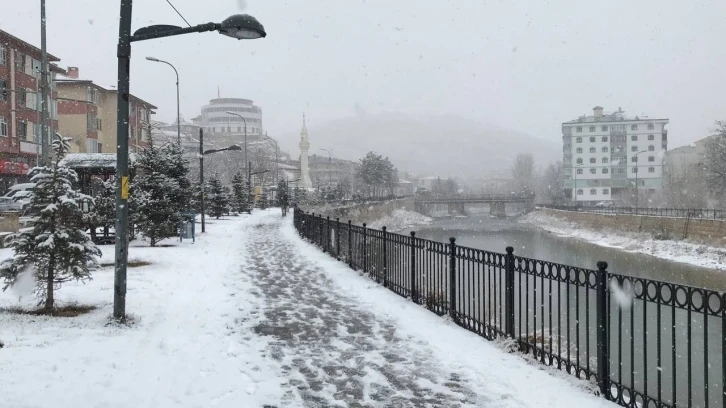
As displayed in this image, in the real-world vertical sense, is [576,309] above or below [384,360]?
above

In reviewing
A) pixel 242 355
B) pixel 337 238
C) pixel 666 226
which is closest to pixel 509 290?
pixel 242 355

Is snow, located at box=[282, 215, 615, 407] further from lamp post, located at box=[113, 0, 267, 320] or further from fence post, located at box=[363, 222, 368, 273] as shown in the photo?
lamp post, located at box=[113, 0, 267, 320]

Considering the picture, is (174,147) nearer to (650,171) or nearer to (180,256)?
(180,256)

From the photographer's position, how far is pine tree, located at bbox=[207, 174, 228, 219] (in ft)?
143

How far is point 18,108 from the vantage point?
41906mm

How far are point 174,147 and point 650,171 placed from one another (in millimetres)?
93834

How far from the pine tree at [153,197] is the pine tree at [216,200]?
2388 cm

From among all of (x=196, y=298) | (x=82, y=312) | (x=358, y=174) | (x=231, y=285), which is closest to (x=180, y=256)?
(x=231, y=285)

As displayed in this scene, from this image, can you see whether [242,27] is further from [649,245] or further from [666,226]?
[666,226]

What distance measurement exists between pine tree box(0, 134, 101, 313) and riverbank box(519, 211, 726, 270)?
3362 cm

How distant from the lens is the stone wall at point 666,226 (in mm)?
36250

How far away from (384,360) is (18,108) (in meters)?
45.5

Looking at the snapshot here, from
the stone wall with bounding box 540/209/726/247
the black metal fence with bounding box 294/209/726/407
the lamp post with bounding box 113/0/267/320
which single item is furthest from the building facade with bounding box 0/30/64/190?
the stone wall with bounding box 540/209/726/247

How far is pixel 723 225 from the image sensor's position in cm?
3562
